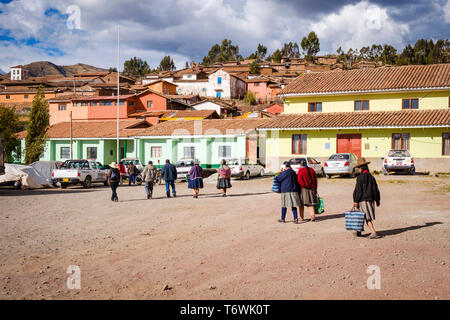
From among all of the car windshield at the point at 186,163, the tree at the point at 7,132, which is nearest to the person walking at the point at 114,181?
the car windshield at the point at 186,163

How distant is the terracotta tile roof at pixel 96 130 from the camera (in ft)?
139

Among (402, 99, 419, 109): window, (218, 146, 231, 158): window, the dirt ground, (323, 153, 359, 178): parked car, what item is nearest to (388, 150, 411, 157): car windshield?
(323, 153, 359, 178): parked car

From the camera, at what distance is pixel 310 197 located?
11.4 metres

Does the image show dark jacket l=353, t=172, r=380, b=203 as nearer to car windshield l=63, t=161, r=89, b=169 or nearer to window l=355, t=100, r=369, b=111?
car windshield l=63, t=161, r=89, b=169

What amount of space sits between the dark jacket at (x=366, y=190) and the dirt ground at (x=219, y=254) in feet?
3.00

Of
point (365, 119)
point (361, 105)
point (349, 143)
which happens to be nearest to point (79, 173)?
point (349, 143)

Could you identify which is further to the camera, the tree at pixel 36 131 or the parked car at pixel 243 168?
the tree at pixel 36 131

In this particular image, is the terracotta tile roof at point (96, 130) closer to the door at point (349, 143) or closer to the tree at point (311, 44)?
the door at point (349, 143)

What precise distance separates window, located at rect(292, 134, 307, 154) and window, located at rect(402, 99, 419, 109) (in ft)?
26.3

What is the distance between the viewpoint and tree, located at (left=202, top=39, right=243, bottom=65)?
499ft

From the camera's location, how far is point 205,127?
1550 inches

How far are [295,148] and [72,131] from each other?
24.9 m

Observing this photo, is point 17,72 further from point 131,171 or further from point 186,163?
point 186,163

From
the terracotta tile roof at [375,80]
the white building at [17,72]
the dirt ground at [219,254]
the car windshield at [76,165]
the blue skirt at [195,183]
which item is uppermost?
the white building at [17,72]
